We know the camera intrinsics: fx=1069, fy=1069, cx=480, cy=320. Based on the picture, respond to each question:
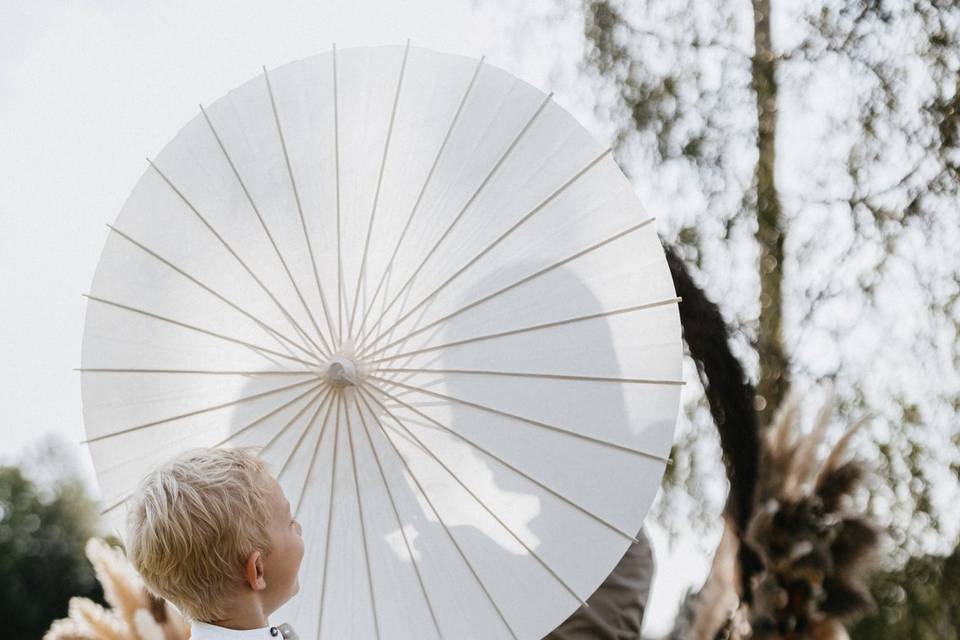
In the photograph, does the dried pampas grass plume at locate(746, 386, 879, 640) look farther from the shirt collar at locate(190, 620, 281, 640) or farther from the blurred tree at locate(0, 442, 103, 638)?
the blurred tree at locate(0, 442, 103, 638)

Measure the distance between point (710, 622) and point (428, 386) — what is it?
1.43 m

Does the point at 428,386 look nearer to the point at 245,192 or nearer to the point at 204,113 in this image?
the point at 245,192

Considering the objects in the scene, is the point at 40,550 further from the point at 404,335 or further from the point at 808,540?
the point at 404,335

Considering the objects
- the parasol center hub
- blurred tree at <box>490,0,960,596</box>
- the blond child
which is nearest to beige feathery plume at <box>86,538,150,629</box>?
the parasol center hub

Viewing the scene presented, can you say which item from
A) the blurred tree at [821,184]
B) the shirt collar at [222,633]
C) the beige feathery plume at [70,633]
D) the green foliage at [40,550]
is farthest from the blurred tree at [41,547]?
the shirt collar at [222,633]

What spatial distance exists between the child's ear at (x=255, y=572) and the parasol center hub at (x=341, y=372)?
64cm

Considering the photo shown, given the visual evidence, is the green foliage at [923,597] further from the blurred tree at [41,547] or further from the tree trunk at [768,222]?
the blurred tree at [41,547]

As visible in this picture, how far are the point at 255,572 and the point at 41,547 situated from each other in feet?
82.6

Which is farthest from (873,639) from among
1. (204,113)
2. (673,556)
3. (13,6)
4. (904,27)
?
(13,6)

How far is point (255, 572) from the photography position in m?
1.82

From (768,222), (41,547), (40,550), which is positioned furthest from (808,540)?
(41,547)

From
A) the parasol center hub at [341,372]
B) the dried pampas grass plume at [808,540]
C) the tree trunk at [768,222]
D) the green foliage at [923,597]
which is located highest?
the tree trunk at [768,222]

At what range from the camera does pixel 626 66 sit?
17.1 ft

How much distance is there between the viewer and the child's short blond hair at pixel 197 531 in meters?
1.78
